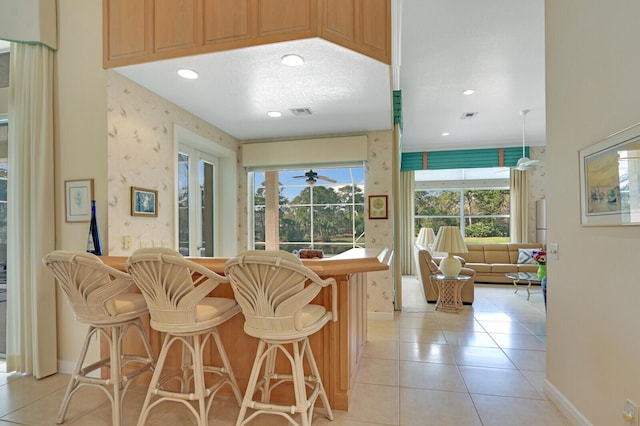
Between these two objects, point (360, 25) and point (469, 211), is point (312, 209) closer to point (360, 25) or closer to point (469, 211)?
point (360, 25)

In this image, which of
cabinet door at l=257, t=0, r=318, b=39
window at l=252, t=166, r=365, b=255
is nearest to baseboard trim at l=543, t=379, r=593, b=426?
window at l=252, t=166, r=365, b=255

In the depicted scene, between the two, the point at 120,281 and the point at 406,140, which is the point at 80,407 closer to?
the point at 120,281

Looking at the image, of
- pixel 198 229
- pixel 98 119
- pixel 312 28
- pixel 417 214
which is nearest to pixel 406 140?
pixel 417 214

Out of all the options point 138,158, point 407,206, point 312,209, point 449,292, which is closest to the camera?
point 138,158

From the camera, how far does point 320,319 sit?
6.01ft

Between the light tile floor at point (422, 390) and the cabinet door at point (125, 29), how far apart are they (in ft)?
8.15

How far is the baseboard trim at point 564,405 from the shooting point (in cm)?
186

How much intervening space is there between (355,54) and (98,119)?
6.71 ft

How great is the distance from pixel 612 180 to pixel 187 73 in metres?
2.82

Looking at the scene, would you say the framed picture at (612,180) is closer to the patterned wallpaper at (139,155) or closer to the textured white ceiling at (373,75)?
the textured white ceiling at (373,75)

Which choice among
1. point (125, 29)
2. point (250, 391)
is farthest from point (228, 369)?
point (125, 29)

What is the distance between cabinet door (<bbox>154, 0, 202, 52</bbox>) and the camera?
228cm

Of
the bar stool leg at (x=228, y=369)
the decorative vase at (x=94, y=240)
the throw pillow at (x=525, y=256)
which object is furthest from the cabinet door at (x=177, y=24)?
the throw pillow at (x=525, y=256)

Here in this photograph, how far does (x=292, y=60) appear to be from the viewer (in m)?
2.34
